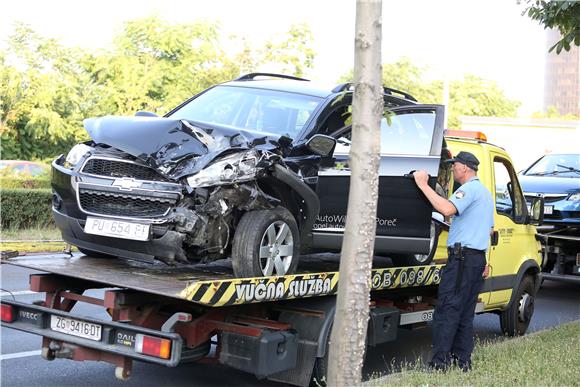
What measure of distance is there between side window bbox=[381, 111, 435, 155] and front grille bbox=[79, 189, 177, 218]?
216 centimetres

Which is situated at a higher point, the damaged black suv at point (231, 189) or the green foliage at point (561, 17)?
the green foliage at point (561, 17)

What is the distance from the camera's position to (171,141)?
5676 millimetres

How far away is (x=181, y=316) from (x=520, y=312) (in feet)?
16.2

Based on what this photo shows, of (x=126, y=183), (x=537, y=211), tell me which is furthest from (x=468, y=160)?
(x=126, y=183)

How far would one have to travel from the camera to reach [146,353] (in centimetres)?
496

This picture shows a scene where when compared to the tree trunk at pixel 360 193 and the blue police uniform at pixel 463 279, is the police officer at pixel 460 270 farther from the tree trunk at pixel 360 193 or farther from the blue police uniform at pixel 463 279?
the tree trunk at pixel 360 193

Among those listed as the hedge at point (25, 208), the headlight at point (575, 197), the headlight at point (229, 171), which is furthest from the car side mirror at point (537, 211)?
the hedge at point (25, 208)

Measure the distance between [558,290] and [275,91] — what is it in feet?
26.8

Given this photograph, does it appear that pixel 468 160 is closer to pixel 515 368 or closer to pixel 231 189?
pixel 515 368

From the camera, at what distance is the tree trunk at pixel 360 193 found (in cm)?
420

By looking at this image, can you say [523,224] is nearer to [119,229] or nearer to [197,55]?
[119,229]

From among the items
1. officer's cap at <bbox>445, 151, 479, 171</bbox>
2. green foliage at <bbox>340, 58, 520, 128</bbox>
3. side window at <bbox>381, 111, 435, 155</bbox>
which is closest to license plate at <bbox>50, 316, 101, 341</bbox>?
side window at <bbox>381, 111, 435, 155</bbox>

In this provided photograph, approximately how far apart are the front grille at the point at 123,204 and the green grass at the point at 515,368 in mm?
1979

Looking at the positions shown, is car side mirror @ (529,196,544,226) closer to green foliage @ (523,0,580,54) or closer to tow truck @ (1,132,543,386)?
green foliage @ (523,0,580,54)
